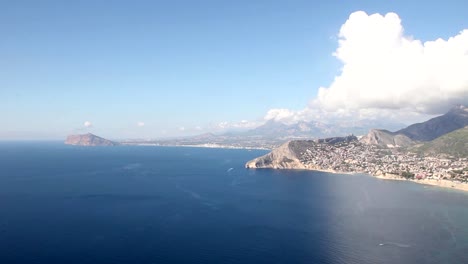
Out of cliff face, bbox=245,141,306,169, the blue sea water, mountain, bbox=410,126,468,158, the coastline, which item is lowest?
the blue sea water

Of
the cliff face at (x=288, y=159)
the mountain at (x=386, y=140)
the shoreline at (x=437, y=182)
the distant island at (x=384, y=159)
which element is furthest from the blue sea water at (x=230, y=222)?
the mountain at (x=386, y=140)

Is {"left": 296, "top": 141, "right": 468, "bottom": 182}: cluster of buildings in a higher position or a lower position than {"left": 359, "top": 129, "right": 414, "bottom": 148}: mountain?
lower

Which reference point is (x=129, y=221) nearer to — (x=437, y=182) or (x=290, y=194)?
(x=290, y=194)

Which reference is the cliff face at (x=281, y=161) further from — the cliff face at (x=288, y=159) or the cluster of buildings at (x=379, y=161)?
the cluster of buildings at (x=379, y=161)

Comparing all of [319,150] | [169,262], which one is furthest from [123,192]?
[319,150]

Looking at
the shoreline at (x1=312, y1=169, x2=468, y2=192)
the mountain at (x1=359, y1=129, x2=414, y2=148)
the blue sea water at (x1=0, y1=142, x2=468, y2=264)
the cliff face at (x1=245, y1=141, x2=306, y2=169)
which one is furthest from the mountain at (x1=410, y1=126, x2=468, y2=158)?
the cliff face at (x1=245, y1=141, x2=306, y2=169)

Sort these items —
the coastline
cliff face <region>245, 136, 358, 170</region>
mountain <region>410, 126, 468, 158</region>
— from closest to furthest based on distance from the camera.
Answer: the coastline, mountain <region>410, 126, 468, 158</region>, cliff face <region>245, 136, 358, 170</region>

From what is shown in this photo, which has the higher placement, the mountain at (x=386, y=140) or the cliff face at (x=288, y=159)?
the mountain at (x=386, y=140)

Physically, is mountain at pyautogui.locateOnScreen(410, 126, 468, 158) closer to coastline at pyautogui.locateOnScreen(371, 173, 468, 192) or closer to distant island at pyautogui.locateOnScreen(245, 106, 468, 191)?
distant island at pyautogui.locateOnScreen(245, 106, 468, 191)
